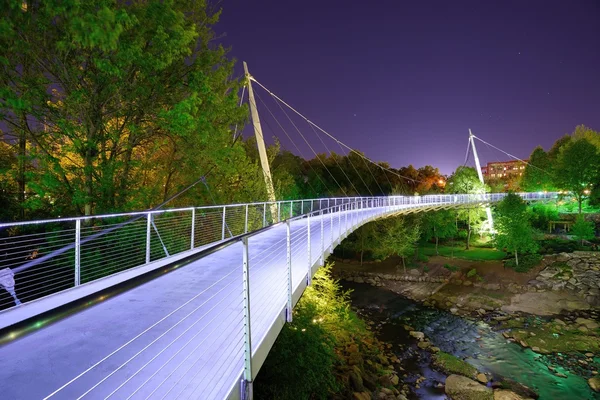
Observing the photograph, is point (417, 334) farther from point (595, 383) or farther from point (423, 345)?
point (595, 383)

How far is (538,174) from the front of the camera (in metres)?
50.2

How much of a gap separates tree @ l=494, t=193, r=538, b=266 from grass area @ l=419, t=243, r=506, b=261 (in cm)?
145

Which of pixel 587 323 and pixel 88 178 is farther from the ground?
pixel 88 178

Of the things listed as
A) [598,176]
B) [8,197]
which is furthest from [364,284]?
[598,176]

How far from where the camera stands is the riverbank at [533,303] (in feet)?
49.4

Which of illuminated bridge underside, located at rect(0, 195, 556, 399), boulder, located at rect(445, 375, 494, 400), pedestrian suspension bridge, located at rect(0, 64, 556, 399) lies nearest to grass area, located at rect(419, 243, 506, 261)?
boulder, located at rect(445, 375, 494, 400)

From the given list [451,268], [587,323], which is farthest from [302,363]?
[451,268]

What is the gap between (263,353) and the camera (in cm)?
359

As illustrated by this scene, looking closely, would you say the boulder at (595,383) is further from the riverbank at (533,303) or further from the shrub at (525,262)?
the shrub at (525,262)

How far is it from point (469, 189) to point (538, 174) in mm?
17047

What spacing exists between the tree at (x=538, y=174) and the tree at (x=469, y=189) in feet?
40.8

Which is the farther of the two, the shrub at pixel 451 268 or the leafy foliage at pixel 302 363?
the shrub at pixel 451 268

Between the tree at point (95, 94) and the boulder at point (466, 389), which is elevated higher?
the tree at point (95, 94)

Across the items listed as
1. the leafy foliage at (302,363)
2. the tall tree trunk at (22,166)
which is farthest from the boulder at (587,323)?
the tall tree trunk at (22,166)
